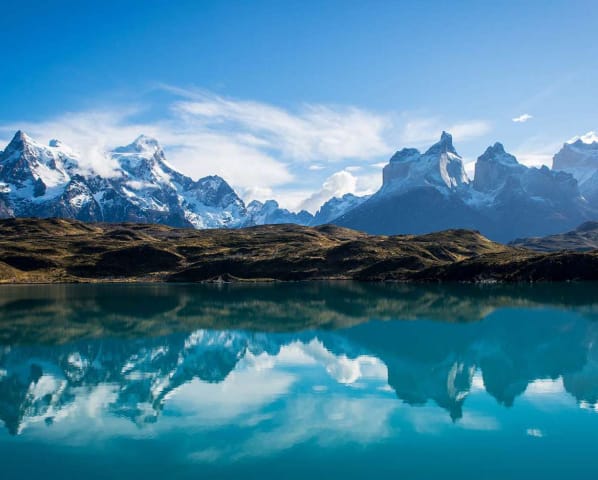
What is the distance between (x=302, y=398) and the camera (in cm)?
3847

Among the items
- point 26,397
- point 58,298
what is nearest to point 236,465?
point 26,397

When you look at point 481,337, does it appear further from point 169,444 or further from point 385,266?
point 385,266

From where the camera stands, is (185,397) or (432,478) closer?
(432,478)

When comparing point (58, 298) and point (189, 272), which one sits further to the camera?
point (189, 272)

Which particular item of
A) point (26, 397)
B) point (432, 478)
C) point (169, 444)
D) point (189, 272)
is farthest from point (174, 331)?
point (189, 272)

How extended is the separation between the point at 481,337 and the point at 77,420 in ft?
158

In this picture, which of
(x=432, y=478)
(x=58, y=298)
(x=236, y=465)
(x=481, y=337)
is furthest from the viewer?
(x=58, y=298)

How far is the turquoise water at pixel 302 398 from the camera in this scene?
26.7 m

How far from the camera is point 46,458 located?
27.7 meters

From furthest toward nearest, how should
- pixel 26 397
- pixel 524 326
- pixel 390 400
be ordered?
pixel 524 326 → pixel 26 397 → pixel 390 400

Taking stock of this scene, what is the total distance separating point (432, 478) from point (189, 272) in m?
179

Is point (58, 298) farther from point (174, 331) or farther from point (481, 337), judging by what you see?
point (481, 337)

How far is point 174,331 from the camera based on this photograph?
75938 mm

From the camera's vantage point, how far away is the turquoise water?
1051 inches
